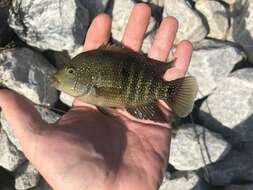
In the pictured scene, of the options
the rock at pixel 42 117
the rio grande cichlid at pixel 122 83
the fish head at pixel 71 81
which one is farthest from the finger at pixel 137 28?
the rock at pixel 42 117

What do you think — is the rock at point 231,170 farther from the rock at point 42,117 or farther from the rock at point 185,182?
the rock at point 42,117

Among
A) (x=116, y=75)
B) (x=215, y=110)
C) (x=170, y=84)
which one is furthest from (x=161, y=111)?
(x=215, y=110)

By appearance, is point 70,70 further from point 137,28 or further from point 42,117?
point 42,117

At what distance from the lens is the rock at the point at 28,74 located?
592 cm

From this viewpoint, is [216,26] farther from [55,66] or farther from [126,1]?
[55,66]

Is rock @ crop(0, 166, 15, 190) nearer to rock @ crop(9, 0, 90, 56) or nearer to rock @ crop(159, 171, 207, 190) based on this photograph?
rock @ crop(9, 0, 90, 56)

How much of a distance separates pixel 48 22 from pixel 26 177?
1.75 m

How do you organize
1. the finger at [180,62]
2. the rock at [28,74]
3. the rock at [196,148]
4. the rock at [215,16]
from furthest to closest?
the rock at [215,16]
the rock at [196,148]
the rock at [28,74]
the finger at [180,62]

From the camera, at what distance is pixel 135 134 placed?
181 inches

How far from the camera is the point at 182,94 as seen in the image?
4.78 metres

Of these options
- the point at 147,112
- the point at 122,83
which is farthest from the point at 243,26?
the point at 122,83

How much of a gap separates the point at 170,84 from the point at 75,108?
84 cm

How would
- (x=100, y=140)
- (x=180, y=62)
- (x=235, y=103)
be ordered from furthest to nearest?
1. (x=235, y=103)
2. (x=180, y=62)
3. (x=100, y=140)

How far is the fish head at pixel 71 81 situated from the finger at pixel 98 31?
65 cm
